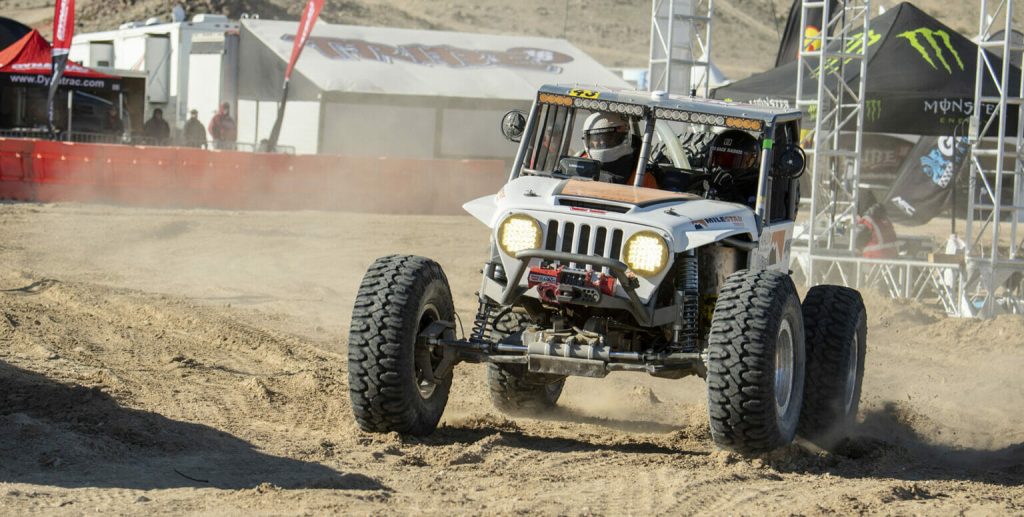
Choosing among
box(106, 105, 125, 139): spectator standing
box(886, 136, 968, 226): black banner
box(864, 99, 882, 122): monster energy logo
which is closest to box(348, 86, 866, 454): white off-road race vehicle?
box(864, 99, 882, 122): monster energy logo

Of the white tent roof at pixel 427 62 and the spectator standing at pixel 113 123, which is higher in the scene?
the white tent roof at pixel 427 62

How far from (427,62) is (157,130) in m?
6.93

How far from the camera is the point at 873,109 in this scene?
1881 cm

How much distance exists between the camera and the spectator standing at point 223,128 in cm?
2886

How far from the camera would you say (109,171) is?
22.1 metres

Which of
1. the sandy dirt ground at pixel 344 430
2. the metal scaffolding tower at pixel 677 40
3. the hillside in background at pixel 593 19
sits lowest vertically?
the sandy dirt ground at pixel 344 430

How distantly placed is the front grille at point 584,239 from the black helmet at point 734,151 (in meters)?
1.37

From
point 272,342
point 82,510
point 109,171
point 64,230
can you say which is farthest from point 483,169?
point 82,510

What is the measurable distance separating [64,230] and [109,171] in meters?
3.87

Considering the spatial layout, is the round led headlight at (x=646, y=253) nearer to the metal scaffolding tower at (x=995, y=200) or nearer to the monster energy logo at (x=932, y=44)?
the metal scaffolding tower at (x=995, y=200)

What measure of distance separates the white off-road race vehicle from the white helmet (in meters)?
0.01

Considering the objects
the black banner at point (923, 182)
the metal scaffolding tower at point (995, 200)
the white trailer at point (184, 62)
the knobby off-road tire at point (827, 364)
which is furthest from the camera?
the white trailer at point (184, 62)

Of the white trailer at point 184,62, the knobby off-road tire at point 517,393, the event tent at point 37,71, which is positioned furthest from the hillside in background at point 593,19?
the knobby off-road tire at point 517,393

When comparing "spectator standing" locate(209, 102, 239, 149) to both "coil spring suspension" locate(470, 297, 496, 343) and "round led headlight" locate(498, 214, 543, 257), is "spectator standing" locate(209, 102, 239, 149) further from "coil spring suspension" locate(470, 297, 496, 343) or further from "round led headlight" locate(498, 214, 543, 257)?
"round led headlight" locate(498, 214, 543, 257)
